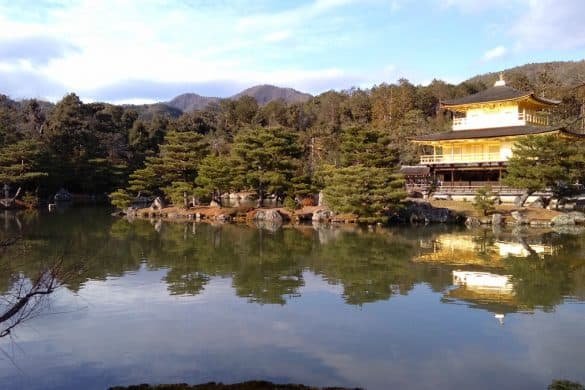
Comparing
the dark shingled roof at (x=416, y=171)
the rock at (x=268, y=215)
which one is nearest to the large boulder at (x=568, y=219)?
the dark shingled roof at (x=416, y=171)

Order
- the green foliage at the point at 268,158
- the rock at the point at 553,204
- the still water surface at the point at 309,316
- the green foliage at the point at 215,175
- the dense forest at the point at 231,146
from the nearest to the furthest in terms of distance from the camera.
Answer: the still water surface at the point at 309,316 < the rock at the point at 553,204 < the green foliage at the point at 268,158 < the green foliage at the point at 215,175 < the dense forest at the point at 231,146

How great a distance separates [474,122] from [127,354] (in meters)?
26.8

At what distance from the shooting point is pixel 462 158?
94.9 feet

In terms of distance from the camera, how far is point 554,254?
15.2 m

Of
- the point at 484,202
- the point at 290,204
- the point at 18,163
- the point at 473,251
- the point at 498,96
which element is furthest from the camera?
the point at 18,163

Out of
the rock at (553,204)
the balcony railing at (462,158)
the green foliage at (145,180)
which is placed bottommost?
the rock at (553,204)

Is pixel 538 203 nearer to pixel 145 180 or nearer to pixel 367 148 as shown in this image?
pixel 367 148

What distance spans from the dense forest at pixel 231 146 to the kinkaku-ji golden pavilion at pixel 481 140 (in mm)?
2893

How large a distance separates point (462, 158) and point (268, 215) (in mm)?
10956

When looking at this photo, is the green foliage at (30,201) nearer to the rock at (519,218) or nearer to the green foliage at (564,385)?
the rock at (519,218)

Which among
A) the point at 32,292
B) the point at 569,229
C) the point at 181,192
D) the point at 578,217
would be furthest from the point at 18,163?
the point at 32,292

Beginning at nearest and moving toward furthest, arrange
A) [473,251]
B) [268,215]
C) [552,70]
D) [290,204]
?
1. [473,251]
2. [290,204]
3. [268,215]
4. [552,70]

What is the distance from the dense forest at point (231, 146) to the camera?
26.7 m

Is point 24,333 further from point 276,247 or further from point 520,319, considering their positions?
point 276,247
